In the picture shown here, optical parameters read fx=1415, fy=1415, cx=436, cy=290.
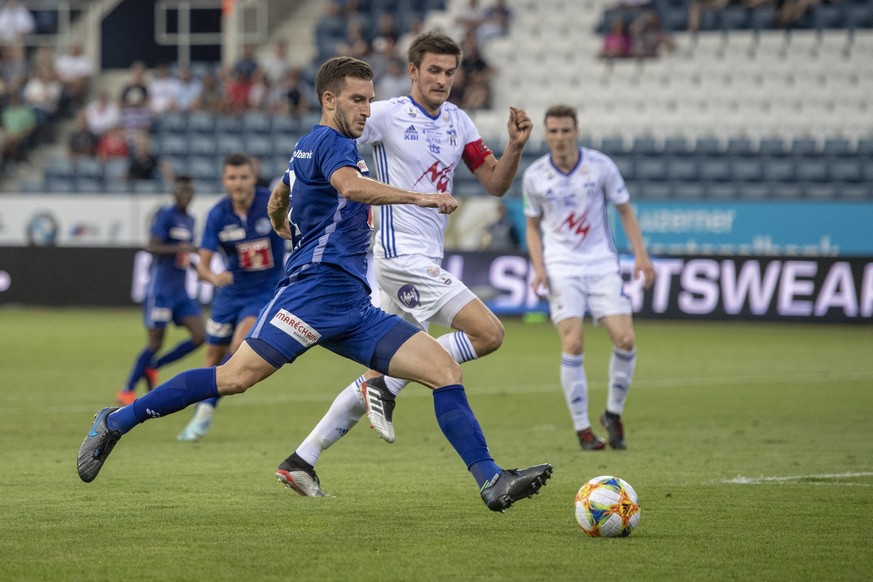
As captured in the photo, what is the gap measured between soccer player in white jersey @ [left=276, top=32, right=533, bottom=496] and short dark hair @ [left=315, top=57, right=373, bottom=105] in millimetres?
1156

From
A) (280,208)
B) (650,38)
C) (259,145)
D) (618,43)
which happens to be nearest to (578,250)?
(280,208)

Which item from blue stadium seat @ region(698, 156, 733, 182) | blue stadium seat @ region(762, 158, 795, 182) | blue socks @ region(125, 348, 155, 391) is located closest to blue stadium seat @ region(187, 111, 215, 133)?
blue stadium seat @ region(698, 156, 733, 182)

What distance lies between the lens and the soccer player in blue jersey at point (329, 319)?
21.1ft

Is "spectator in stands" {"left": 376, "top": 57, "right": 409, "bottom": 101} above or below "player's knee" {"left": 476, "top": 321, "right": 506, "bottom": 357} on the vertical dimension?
above

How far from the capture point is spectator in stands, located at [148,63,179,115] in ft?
98.3

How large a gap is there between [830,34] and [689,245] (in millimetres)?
5384

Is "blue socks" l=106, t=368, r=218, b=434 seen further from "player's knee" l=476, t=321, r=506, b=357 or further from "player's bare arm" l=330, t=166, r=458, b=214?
"player's knee" l=476, t=321, r=506, b=357

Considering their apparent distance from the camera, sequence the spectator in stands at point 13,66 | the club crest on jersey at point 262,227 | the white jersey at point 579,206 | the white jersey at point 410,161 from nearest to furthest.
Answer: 1. the white jersey at point 410,161
2. the white jersey at point 579,206
3. the club crest on jersey at point 262,227
4. the spectator in stands at point 13,66

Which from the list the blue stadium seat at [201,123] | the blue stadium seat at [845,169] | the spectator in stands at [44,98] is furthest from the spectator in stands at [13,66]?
the blue stadium seat at [845,169]

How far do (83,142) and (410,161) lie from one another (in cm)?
2286

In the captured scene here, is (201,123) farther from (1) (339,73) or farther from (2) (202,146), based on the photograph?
(1) (339,73)

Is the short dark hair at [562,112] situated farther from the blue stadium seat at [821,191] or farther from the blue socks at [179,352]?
the blue stadium seat at [821,191]

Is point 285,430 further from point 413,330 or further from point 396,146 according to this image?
point 413,330

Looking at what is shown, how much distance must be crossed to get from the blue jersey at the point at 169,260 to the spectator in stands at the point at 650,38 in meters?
15.2
